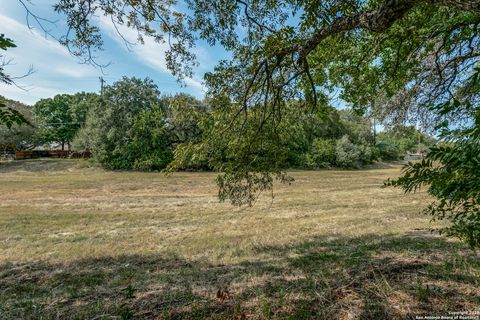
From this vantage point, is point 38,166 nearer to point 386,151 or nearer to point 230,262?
point 230,262

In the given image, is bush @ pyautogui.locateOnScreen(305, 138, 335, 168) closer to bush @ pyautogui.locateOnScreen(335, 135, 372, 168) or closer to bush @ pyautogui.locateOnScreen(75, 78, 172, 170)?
bush @ pyautogui.locateOnScreen(335, 135, 372, 168)

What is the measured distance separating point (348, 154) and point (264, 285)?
29556mm

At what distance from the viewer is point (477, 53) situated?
4.43 meters

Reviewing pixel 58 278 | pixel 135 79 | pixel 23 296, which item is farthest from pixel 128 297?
pixel 135 79

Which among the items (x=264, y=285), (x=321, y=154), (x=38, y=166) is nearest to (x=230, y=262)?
(x=264, y=285)

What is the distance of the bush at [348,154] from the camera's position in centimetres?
3016

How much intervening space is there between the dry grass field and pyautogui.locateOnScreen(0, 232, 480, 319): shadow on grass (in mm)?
13

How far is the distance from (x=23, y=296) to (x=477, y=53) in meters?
6.99

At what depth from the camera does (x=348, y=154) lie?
30281 millimetres

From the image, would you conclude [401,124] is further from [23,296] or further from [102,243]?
[23,296]

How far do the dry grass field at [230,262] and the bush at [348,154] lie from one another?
21258 millimetres

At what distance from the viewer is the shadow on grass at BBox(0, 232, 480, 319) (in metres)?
2.30

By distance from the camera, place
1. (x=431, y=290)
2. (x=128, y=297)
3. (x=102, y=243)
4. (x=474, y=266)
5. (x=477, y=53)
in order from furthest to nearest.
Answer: (x=102, y=243) < (x=477, y=53) < (x=474, y=266) < (x=128, y=297) < (x=431, y=290)

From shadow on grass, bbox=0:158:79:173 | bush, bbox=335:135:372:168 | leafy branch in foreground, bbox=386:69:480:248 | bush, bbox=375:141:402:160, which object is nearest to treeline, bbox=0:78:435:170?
bush, bbox=335:135:372:168
